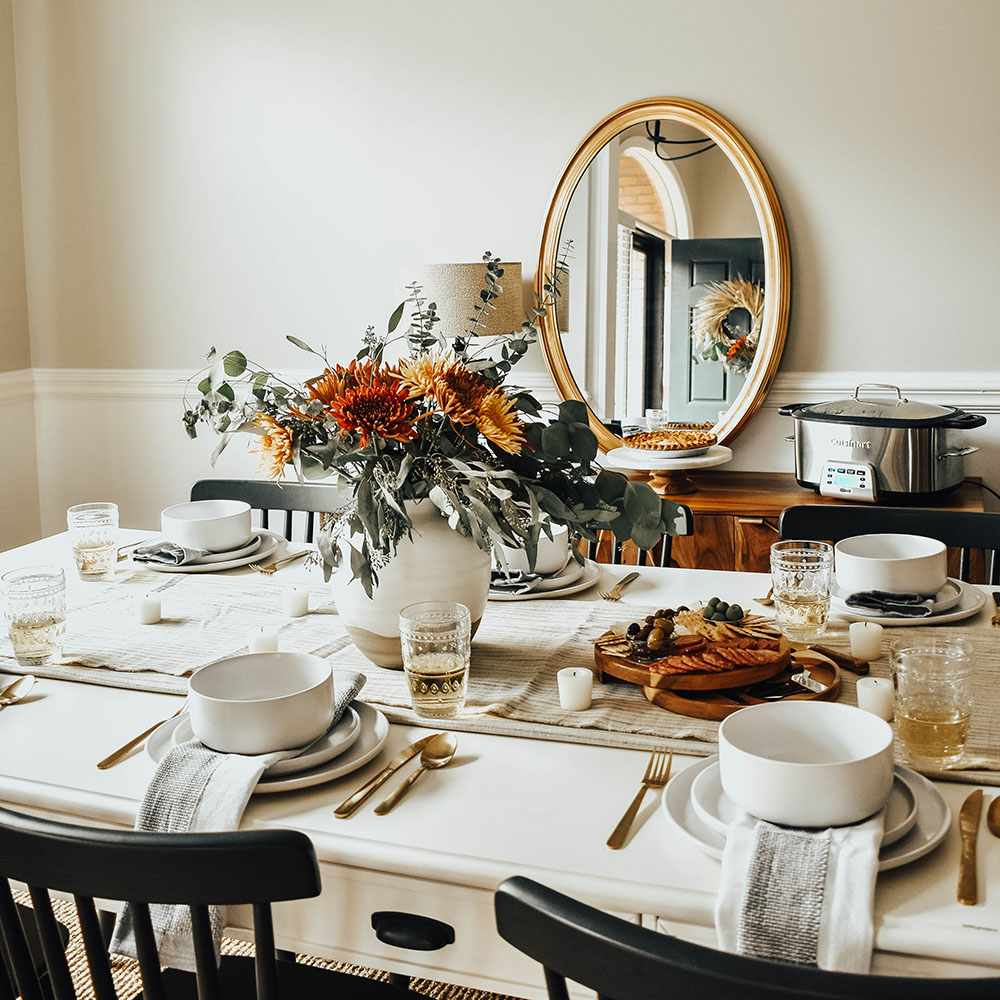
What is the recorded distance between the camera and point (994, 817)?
3.27 feet

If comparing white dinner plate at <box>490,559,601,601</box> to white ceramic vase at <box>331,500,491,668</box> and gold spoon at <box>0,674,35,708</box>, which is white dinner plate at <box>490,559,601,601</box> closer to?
white ceramic vase at <box>331,500,491,668</box>

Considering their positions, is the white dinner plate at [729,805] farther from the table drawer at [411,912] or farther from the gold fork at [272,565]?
the gold fork at [272,565]

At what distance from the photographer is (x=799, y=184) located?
318 centimetres

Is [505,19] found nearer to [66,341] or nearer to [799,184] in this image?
[799,184]

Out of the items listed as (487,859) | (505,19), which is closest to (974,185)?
(505,19)

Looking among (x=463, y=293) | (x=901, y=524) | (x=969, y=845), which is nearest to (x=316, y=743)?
(x=969, y=845)

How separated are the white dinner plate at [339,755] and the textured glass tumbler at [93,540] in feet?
2.57

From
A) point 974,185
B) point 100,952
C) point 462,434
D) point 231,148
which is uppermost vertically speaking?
point 231,148

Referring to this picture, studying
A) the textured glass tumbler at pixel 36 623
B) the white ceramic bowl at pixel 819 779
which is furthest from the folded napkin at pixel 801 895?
the textured glass tumbler at pixel 36 623

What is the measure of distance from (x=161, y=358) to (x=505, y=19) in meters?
1.71

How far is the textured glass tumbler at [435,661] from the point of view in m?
1.28

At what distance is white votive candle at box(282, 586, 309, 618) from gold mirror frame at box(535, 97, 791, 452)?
156 cm

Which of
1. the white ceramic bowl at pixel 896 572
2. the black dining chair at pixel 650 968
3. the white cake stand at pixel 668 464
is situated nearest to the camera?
the black dining chair at pixel 650 968

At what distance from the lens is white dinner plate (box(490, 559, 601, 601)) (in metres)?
1.78
